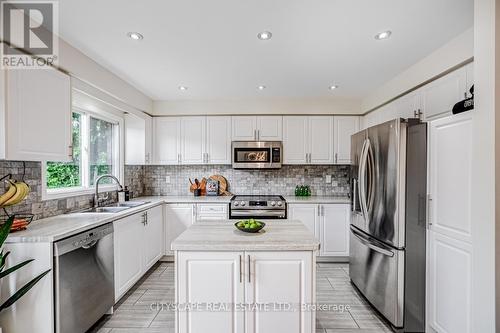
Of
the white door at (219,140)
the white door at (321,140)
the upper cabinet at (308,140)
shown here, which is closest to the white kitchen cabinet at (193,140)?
the white door at (219,140)

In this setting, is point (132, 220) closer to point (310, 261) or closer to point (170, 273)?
point (170, 273)

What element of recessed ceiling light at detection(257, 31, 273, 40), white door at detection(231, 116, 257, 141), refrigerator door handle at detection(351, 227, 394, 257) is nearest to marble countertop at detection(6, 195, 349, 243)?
white door at detection(231, 116, 257, 141)

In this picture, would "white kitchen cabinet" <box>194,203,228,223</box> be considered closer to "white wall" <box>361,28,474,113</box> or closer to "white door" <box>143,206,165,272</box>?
"white door" <box>143,206,165,272</box>

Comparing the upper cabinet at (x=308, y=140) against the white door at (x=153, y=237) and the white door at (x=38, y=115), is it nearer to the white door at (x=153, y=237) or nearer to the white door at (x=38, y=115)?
the white door at (x=153, y=237)

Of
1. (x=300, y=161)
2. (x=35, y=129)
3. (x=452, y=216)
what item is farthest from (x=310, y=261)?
(x=300, y=161)

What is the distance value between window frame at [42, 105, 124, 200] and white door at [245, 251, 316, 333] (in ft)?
6.65

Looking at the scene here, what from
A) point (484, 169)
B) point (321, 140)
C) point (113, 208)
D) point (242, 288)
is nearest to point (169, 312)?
point (242, 288)

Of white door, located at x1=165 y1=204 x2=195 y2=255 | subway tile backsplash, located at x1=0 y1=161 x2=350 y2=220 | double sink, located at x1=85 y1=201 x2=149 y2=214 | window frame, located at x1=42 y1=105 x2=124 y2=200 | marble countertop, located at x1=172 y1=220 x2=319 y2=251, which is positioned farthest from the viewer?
subway tile backsplash, located at x1=0 y1=161 x2=350 y2=220

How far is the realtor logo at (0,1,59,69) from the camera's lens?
165 cm

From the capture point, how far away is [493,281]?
129 cm

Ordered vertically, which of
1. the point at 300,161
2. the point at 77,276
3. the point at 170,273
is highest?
the point at 300,161

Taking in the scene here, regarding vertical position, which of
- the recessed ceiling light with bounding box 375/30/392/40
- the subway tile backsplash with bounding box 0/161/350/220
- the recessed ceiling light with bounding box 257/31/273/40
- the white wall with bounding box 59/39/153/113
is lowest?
the subway tile backsplash with bounding box 0/161/350/220

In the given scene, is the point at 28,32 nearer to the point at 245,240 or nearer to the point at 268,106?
the point at 245,240

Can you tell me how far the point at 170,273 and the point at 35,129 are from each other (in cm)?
236
